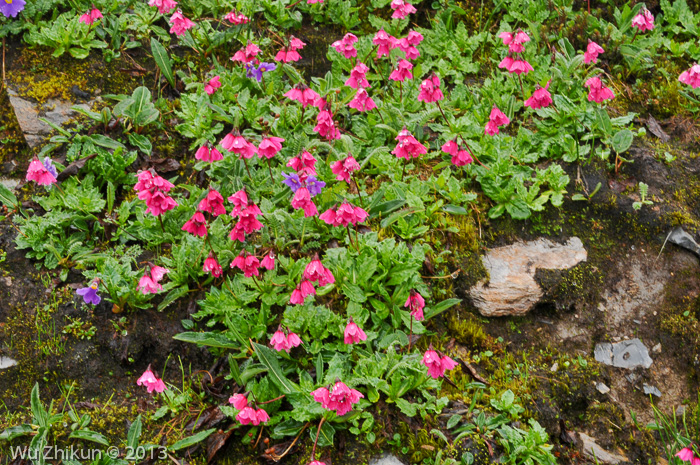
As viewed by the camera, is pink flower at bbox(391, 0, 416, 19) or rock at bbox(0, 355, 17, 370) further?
pink flower at bbox(391, 0, 416, 19)

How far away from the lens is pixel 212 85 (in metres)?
4.95

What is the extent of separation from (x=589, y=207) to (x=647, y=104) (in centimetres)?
160

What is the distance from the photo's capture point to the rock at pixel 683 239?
13.8 ft

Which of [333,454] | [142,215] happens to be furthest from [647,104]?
[142,215]

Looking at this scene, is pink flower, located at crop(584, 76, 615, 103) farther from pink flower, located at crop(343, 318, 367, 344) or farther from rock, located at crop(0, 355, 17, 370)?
rock, located at crop(0, 355, 17, 370)

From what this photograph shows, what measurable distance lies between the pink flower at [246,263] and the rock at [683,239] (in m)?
3.26

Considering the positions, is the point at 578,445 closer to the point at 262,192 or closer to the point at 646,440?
the point at 646,440

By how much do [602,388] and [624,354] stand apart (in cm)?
33

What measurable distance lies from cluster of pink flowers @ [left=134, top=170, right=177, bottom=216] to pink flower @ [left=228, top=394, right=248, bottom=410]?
1.40m

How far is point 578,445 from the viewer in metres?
3.37

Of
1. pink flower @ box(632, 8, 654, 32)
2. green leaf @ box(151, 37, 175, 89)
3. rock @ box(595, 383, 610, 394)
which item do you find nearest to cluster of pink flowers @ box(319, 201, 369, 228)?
rock @ box(595, 383, 610, 394)

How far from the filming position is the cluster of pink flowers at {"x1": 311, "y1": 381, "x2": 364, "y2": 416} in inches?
116

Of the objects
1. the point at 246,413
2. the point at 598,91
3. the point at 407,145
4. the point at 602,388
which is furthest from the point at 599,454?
the point at 598,91

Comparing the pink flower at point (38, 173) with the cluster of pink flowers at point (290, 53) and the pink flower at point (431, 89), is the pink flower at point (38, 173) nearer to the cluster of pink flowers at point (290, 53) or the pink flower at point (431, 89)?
the cluster of pink flowers at point (290, 53)
